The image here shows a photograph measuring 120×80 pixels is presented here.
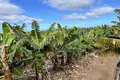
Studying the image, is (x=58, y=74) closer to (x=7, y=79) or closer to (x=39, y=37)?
(x=39, y=37)

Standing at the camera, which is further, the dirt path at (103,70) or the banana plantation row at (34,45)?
the dirt path at (103,70)

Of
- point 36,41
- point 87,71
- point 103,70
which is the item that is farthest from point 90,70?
point 36,41

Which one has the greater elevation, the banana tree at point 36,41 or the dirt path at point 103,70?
the banana tree at point 36,41

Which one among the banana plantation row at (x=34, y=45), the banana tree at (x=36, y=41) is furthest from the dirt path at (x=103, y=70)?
the banana tree at (x=36, y=41)

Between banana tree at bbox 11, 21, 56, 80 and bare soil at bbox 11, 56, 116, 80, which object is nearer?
banana tree at bbox 11, 21, 56, 80

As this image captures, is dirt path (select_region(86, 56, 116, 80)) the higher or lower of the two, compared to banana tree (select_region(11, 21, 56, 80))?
lower

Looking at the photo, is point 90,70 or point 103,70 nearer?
point 90,70

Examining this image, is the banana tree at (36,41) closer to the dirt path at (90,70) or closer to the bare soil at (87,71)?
the bare soil at (87,71)

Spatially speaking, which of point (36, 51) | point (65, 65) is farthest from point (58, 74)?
point (36, 51)

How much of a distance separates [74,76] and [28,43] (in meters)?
5.38

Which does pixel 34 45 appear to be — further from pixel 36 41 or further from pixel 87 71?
pixel 87 71

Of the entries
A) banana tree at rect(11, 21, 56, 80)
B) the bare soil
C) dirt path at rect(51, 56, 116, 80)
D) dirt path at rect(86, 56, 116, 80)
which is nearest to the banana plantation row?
banana tree at rect(11, 21, 56, 80)

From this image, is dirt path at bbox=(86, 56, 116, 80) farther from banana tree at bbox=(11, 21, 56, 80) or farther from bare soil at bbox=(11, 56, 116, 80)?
banana tree at bbox=(11, 21, 56, 80)

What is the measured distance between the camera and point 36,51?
51.1 feet
